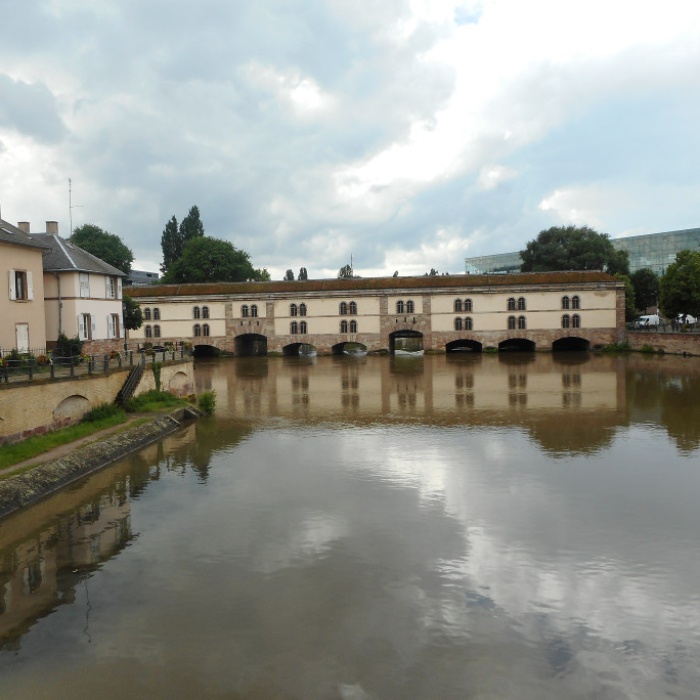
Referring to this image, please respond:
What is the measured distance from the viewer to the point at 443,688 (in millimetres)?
7906

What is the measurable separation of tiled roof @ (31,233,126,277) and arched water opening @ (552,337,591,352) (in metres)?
46.0

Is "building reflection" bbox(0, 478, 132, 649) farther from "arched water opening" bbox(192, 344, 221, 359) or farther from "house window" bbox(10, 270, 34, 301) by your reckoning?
"arched water opening" bbox(192, 344, 221, 359)

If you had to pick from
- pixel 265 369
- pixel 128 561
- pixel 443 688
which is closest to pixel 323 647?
pixel 443 688

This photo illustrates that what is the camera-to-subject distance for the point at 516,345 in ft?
219

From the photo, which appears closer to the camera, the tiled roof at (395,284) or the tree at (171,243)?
the tiled roof at (395,284)

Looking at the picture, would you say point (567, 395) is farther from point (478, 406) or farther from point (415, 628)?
point (415, 628)

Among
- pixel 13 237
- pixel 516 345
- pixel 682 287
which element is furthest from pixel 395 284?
pixel 13 237

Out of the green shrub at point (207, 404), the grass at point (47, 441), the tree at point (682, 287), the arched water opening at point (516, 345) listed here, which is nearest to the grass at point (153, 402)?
the green shrub at point (207, 404)

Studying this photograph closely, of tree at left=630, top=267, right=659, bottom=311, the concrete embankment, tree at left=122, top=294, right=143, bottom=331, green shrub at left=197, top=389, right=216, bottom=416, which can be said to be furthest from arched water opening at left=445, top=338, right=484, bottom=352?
the concrete embankment

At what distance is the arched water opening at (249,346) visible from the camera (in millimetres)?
64688

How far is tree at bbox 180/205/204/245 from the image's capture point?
90438 mm

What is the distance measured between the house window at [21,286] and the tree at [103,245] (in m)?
49.7

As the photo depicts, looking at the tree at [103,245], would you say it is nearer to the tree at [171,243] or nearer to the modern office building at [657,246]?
the tree at [171,243]

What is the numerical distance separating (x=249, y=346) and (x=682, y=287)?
4285 cm
